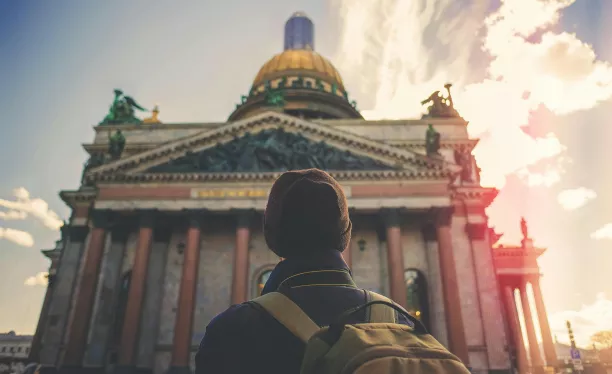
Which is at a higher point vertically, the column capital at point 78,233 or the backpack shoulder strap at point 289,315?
the column capital at point 78,233

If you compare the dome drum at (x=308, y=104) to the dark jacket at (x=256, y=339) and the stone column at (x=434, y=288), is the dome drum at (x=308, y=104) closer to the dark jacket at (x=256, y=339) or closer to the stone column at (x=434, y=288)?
the stone column at (x=434, y=288)

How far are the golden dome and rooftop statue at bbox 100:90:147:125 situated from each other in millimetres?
15525

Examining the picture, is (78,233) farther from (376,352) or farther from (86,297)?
(376,352)

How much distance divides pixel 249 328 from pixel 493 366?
23.0 m

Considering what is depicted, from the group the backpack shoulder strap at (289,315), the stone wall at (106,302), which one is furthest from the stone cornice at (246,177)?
the backpack shoulder strap at (289,315)

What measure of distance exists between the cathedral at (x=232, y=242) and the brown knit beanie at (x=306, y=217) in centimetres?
1884

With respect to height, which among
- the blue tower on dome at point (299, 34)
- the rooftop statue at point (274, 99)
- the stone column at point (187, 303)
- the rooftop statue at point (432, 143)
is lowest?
the stone column at point (187, 303)

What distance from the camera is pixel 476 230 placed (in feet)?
80.9

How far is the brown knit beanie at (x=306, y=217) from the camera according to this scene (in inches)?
98.7

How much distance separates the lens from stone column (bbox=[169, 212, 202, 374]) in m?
19.6

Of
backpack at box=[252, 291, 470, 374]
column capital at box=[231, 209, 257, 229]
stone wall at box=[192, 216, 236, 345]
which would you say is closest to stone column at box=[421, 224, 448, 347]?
column capital at box=[231, 209, 257, 229]

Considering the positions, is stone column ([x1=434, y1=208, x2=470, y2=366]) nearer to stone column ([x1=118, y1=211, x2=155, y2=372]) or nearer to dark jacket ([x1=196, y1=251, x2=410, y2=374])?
stone column ([x1=118, y1=211, x2=155, y2=372])

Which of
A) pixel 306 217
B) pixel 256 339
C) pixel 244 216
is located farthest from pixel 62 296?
pixel 256 339

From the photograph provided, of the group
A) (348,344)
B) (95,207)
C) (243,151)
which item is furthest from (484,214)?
(348,344)
